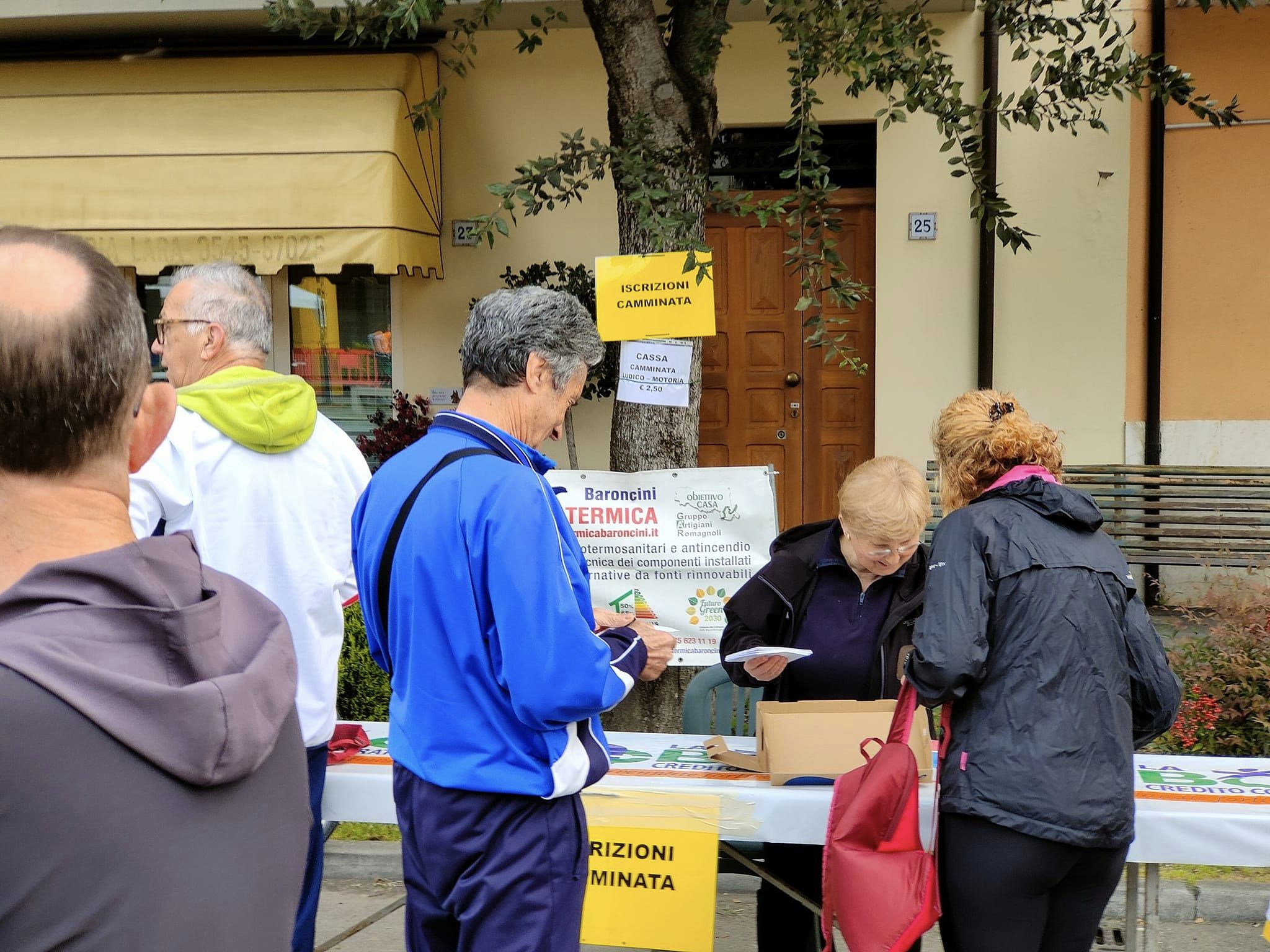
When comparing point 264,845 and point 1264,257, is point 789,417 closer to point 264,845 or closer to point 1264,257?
point 1264,257

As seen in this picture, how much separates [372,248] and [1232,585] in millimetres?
5540

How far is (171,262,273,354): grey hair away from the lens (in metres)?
2.92

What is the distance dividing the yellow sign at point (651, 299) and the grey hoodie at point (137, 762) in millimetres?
3833

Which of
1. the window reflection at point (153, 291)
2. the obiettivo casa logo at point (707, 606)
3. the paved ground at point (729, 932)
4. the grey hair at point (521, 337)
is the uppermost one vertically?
the window reflection at point (153, 291)

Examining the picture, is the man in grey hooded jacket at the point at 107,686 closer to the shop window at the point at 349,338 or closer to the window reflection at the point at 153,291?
the shop window at the point at 349,338

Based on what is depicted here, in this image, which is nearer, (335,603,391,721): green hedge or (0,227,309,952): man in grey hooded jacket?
(0,227,309,952): man in grey hooded jacket

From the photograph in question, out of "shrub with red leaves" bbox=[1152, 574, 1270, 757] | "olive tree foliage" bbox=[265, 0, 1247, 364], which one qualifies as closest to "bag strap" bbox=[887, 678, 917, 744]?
"olive tree foliage" bbox=[265, 0, 1247, 364]

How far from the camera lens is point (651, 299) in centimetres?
486

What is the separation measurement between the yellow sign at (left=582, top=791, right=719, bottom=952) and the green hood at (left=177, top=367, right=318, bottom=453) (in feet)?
4.03

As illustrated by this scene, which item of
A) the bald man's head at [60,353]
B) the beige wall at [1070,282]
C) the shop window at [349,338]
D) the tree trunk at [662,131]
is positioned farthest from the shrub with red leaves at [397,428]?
the bald man's head at [60,353]

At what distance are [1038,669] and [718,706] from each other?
5.79 ft

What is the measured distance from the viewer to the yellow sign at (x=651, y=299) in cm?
482

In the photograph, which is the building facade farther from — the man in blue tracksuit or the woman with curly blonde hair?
the man in blue tracksuit

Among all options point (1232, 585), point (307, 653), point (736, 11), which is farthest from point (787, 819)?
point (736, 11)
